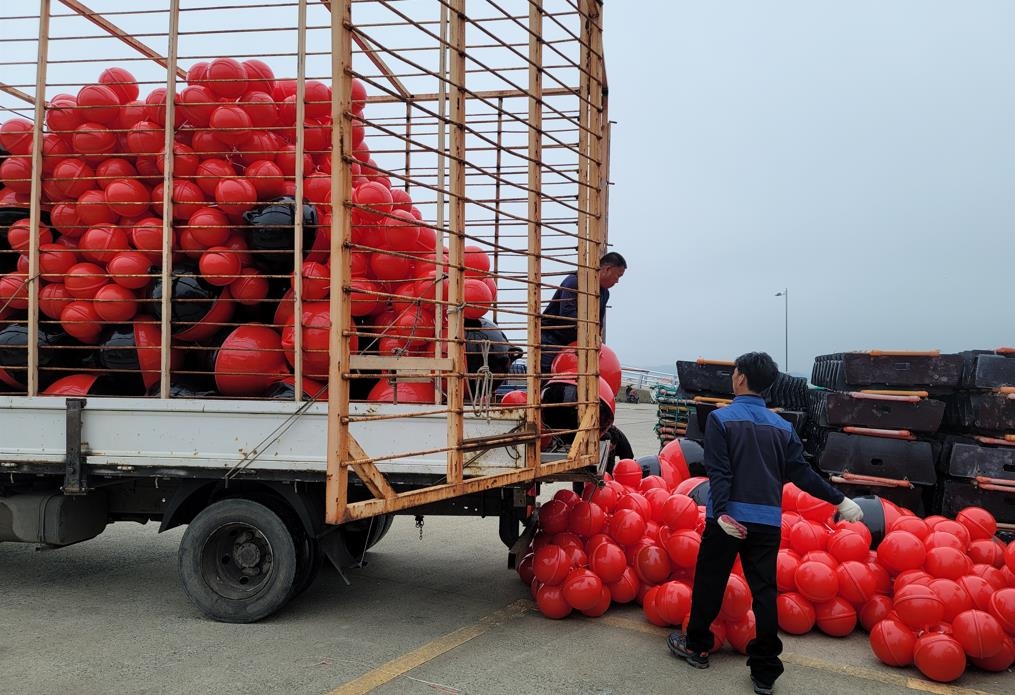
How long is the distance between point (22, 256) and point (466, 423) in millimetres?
3386

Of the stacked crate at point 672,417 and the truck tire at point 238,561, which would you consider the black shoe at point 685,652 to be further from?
the stacked crate at point 672,417

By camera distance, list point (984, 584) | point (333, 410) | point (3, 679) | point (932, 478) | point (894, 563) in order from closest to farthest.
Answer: point (333, 410) < point (3, 679) < point (984, 584) < point (894, 563) < point (932, 478)

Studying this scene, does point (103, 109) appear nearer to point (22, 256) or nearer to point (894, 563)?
point (22, 256)

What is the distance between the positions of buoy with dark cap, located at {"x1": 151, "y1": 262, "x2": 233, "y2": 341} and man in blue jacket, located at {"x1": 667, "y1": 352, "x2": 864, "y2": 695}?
3204 millimetres

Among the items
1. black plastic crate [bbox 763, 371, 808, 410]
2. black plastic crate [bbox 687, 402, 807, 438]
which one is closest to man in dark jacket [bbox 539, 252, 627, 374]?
black plastic crate [bbox 687, 402, 807, 438]

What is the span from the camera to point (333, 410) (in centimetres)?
339

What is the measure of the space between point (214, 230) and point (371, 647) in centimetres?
279

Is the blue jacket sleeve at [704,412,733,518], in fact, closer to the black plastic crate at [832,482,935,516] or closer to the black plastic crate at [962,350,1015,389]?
the black plastic crate at [832,482,935,516]

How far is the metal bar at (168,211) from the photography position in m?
4.95

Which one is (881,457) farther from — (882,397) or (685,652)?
(685,652)

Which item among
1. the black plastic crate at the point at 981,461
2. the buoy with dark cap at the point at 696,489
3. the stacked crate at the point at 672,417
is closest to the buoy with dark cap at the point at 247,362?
the buoy with dark cap at the point at 696,489

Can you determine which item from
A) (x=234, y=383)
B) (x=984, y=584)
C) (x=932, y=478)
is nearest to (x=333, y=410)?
(x=234, y=383)

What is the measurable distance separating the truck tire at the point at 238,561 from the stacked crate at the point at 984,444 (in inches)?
219

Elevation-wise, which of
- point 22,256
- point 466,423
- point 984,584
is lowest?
point 984,584
